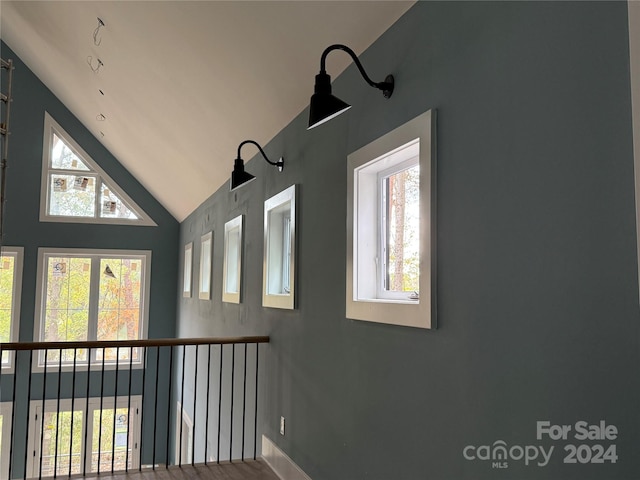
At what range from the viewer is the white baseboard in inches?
121

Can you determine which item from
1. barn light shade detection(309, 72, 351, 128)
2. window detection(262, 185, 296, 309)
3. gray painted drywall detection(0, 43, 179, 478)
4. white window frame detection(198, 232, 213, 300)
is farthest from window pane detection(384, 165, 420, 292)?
gray painted drywall detection(0, 43, 179, 478)

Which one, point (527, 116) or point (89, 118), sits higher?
point (89, 118)

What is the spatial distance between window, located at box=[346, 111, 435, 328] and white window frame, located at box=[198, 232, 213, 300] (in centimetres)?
361

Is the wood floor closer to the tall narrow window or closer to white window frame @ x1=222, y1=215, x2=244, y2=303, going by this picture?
white window frame @ x1=222, y1=215, x2=244, y2=303

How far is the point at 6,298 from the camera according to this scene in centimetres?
742

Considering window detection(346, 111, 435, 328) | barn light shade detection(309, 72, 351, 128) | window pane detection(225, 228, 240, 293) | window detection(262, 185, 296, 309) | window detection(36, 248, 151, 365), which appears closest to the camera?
window detection(346, 111, 435, 328)

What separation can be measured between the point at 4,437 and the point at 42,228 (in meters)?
2.79

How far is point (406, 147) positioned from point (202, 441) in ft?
15.0

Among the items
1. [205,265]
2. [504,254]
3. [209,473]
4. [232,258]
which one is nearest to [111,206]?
[205,265]

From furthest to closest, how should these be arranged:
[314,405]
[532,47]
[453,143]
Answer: [314,405]
[453,143]
[532,47]

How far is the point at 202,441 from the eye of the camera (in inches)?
223

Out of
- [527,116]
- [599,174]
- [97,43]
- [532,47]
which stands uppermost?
[97,43]

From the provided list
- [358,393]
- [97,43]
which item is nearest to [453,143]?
[358,393]

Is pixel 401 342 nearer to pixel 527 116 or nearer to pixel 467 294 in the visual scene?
pixel 467 294
